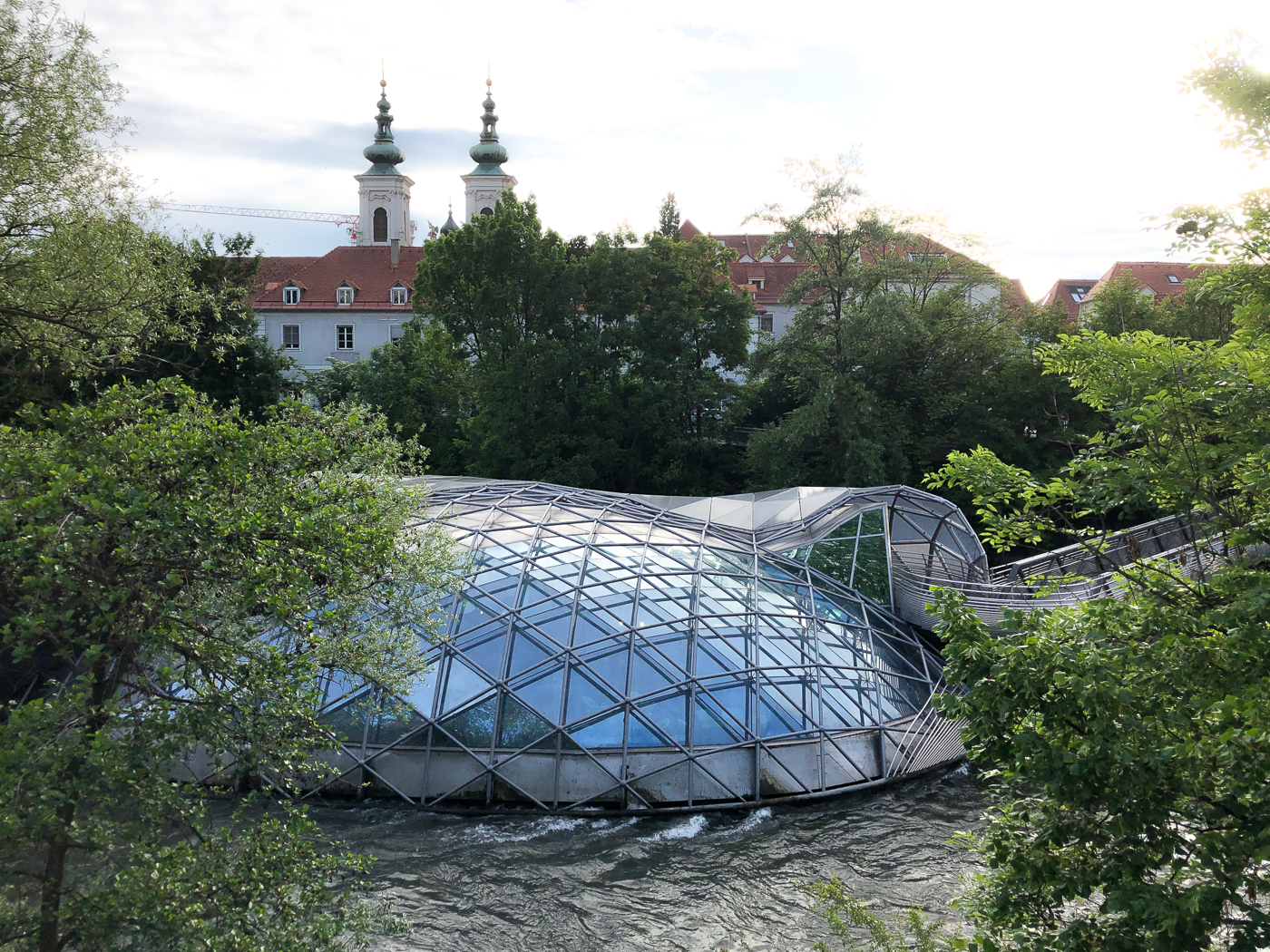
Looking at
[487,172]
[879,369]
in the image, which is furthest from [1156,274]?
[487,172]

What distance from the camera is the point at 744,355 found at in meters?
47.3

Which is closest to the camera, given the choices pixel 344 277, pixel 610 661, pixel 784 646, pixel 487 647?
pixel 610 661

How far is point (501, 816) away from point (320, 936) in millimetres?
10541

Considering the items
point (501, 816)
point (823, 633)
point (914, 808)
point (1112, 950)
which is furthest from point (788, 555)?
point (1112, 950)

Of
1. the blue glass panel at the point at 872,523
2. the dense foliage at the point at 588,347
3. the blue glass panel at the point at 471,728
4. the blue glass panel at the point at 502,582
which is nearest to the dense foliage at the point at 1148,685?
the blue glass panel at the point at 471,728

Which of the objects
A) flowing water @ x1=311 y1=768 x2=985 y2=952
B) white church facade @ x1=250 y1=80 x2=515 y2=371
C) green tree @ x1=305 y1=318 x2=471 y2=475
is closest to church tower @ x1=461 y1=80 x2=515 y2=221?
white church facade @ x1=250 y1=80 x2=515 y2=371

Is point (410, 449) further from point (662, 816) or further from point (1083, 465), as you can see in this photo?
point (1083, 465)

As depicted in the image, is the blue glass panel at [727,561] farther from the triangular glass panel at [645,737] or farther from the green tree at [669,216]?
the green tree at [669,216]

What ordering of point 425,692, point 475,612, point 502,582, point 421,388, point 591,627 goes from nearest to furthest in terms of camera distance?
point 425,692
point 591,627
point 475,612
point 502,582
point 421,388

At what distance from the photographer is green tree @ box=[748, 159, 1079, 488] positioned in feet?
135

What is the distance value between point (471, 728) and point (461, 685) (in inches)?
40.5

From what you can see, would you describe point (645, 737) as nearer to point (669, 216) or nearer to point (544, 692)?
point (544, 692)

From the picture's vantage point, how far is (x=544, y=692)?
19.7 m

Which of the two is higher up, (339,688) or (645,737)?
(339,688)
